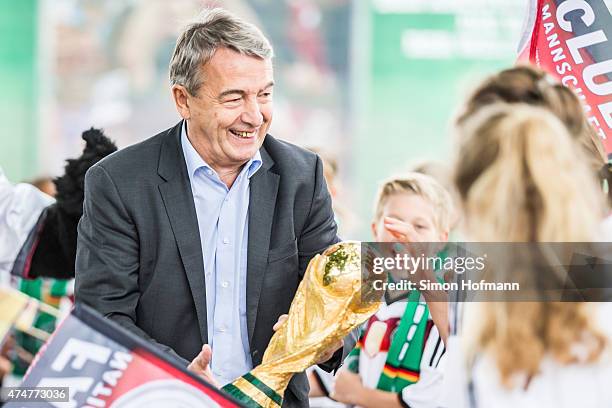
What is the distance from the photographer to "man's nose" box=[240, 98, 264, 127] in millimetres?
2383

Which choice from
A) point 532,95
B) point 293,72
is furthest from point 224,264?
point 293,72

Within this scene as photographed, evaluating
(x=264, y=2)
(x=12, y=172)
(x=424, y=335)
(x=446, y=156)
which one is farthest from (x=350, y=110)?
(x=446, y=156)

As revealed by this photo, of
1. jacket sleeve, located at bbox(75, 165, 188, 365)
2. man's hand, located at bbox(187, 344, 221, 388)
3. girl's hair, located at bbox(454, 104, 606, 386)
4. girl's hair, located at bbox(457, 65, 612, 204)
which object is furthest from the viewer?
jacket sleeve, located at bbox(75, 165, 188, 365)

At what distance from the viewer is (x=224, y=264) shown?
2.42m

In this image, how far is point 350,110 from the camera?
422 inches

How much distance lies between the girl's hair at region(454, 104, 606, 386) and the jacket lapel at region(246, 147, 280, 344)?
821 millimetres

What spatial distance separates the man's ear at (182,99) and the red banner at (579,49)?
0.83 metres

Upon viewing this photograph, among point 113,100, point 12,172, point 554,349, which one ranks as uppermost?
point 113,100

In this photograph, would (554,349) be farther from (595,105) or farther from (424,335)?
(424,335)

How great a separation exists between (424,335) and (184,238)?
1076mm

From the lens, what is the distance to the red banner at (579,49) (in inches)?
103

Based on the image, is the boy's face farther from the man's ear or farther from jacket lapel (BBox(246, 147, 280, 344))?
the man's ear

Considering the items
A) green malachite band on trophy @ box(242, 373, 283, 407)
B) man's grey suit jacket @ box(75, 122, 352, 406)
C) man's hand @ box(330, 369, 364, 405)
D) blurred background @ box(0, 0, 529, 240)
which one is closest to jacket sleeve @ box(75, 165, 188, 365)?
man's grey suit jacket @ box(75, 122, 352, 406)

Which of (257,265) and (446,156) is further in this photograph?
(257,265)
